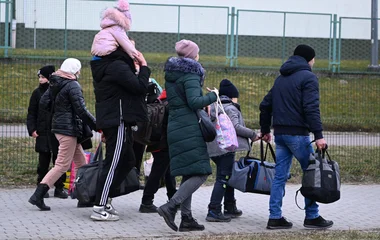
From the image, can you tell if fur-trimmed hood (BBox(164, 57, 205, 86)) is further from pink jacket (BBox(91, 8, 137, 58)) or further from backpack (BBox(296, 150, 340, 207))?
backpack (BBox(296, 150, 340, 207))

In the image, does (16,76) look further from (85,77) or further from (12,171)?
(12,171)

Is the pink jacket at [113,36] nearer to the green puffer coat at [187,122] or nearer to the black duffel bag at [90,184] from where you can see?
the green puffer coat at [187,122]

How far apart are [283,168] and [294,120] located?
21.1 inches

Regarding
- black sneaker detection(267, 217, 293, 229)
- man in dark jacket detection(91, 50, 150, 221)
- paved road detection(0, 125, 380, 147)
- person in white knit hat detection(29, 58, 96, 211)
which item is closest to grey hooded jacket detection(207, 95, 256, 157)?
man in dark jacket detection(91, 50, 150, 221)

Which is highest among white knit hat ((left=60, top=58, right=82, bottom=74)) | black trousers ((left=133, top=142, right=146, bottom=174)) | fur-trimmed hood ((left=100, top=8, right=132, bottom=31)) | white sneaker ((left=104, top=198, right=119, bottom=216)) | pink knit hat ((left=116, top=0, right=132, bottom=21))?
pink knit hat ((left=116, top=0, right=132, bottom=21))

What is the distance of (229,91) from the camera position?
8633 mm

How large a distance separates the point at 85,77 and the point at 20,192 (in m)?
7.36

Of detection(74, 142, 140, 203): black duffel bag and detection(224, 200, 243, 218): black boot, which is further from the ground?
detection(74, 142, 140, 203): black duffel bag

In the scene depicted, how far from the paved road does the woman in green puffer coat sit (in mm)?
5636

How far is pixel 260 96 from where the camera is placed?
17.3 metres

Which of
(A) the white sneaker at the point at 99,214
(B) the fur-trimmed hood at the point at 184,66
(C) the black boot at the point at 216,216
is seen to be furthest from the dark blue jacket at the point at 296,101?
(A) the white sneaker at the point at 99,214

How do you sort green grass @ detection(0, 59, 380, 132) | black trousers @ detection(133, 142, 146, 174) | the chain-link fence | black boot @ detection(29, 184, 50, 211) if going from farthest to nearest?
the chain-link fence, green grass @ detection(0, 59, 380, 132), black trousers @ detection(133, 142, 146, 174), black boot @ detection(29, 184, 50, 211)

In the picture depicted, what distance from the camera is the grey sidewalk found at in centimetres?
765

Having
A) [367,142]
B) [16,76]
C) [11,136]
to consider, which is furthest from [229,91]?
[16,76]
